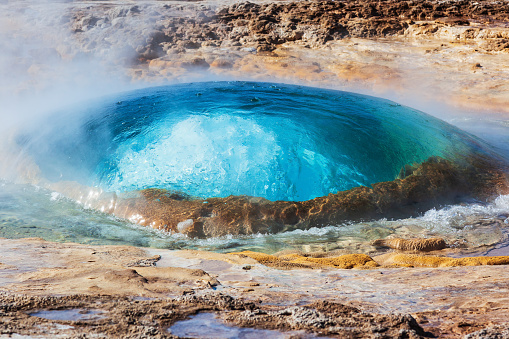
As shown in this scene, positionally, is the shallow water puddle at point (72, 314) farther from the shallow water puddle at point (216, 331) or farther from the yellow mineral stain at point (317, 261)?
the yellow mineral stain at point (317, 261)

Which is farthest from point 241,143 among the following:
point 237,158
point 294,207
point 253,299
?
point 253,299

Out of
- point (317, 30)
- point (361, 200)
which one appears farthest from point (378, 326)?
point (317, 30)

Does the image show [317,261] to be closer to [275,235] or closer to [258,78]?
[275,235]

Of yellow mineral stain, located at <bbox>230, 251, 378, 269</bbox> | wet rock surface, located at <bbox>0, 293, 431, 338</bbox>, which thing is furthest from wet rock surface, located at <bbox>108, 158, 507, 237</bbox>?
wet rock surface, located at <bbox>0, 293, 431, 338</bbox>

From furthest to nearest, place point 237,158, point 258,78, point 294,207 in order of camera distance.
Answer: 1. point 258,78
2. point 237,158
3. point 294,207

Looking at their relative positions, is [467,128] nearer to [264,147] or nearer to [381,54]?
[381,54]

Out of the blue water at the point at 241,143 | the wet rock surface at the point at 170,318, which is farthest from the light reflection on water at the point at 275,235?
the wet rock surface at the point at 170,318
